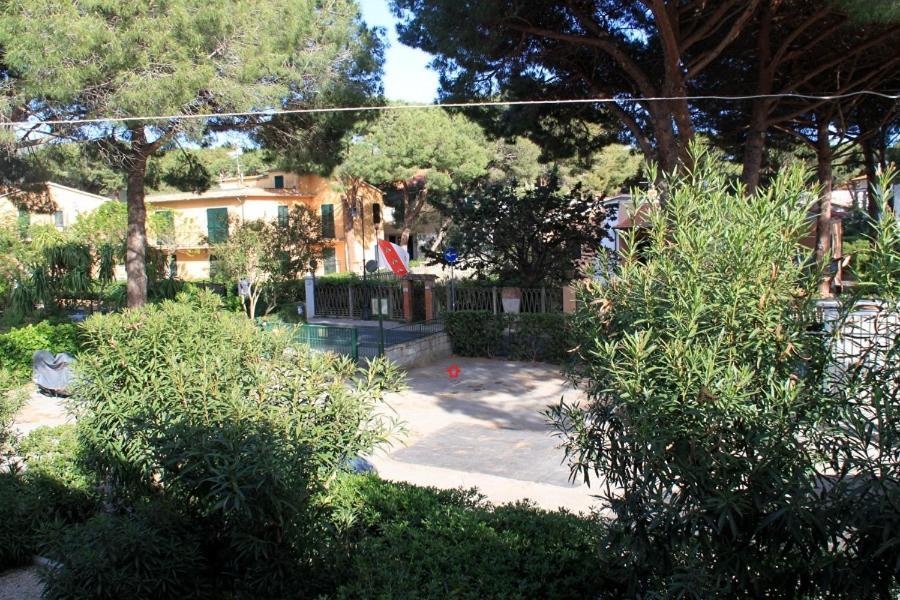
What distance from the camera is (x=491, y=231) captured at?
17875 mm

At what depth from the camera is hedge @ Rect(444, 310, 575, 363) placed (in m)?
15.2

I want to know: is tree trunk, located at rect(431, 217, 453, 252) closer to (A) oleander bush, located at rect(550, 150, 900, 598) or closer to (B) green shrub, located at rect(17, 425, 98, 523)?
(B) green shrub, located at rect(17, 425, 98, 523)

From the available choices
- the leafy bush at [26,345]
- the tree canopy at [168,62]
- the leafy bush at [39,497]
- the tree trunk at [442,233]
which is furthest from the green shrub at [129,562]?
the tree trunk at [442,233]

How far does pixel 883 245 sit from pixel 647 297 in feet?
3.07

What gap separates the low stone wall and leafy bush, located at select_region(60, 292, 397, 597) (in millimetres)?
8562

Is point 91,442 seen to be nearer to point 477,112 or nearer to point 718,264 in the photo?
point 718,264

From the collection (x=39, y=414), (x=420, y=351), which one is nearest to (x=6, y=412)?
(x=39, y=414)

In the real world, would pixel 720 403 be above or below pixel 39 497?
above

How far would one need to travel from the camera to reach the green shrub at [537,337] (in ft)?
49.6

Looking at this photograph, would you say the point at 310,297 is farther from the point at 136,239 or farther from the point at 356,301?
the point at 136,239

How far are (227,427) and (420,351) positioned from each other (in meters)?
11.2

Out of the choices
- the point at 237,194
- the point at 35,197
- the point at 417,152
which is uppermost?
the point at 417,152

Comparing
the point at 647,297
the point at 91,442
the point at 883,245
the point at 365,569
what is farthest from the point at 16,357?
the point at 883,245

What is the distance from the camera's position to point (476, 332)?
16.1 meters
